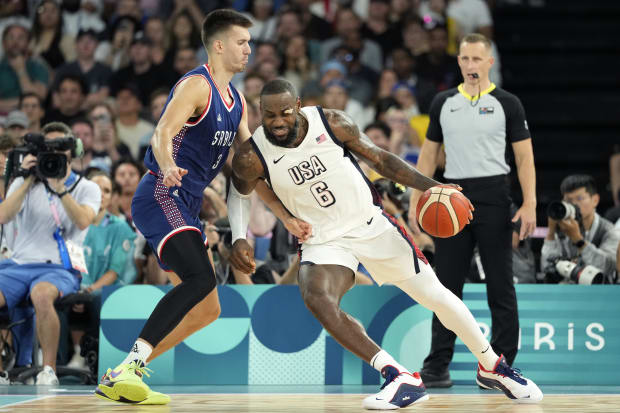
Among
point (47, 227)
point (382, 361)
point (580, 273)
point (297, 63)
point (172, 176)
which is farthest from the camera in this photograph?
point (297, 63)

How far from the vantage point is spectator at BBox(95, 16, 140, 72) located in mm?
12219

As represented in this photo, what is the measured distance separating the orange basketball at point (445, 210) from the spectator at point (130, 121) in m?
6.21

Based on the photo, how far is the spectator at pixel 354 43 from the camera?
12062 millimetres

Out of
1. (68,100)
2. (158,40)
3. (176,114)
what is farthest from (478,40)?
(158,40)

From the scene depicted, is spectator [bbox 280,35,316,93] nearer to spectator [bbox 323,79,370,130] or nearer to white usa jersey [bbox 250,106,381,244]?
spectator [bbox 323,79,370,130]

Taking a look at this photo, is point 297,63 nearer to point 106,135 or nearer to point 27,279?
point 106,135

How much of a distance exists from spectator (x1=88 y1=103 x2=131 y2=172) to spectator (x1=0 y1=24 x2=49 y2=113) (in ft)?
5.35

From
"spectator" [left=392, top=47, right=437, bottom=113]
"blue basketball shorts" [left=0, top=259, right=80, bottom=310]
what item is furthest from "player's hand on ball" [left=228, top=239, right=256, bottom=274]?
"spectator" [left=392, top=47, right=437, bottom=113]

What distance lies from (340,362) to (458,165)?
1762 mm

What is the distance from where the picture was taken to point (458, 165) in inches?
264

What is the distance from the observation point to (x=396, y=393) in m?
4.75

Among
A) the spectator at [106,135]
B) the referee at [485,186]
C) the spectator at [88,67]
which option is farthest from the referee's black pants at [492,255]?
the spectator at [88,67]

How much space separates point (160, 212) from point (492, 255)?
8.29ft

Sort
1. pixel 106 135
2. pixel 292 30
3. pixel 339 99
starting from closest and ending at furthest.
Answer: pixel 106 135 → pixel 339 99 → pixel 292 30
